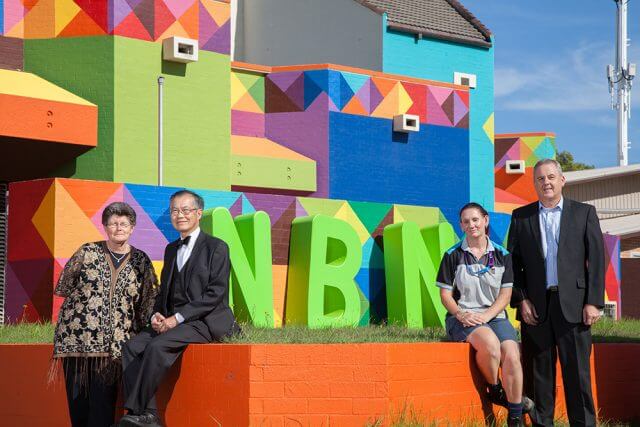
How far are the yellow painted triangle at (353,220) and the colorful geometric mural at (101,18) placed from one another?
4696 mm

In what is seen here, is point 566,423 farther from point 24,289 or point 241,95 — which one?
point 241,95

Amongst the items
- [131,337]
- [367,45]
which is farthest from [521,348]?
[367,45]

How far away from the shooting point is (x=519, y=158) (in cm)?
2816

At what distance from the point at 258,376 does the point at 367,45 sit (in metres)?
18.2


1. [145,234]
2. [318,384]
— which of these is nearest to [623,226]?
[145,234]

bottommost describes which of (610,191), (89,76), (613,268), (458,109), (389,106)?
(613,268)

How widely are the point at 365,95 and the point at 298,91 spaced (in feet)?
4.51

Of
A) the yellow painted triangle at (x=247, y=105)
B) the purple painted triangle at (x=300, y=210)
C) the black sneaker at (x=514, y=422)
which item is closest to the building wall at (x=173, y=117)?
the yellow painted triangle at (x=247, y=105)

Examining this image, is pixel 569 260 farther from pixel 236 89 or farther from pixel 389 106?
pixel 389 106

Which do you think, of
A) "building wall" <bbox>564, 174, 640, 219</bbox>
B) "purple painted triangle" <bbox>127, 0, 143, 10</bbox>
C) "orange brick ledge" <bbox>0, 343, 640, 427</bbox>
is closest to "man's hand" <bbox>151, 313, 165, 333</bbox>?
"orange brick ledge" <bbox>0, 343, 640, 427</bbox>

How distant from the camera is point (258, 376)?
8336mm

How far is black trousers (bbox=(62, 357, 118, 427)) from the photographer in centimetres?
814

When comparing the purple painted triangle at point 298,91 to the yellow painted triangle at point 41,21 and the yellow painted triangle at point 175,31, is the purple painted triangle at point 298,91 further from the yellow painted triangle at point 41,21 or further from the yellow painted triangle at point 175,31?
the yellow painted triangle at point 41,21

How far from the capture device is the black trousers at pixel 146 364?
26.6 ft
